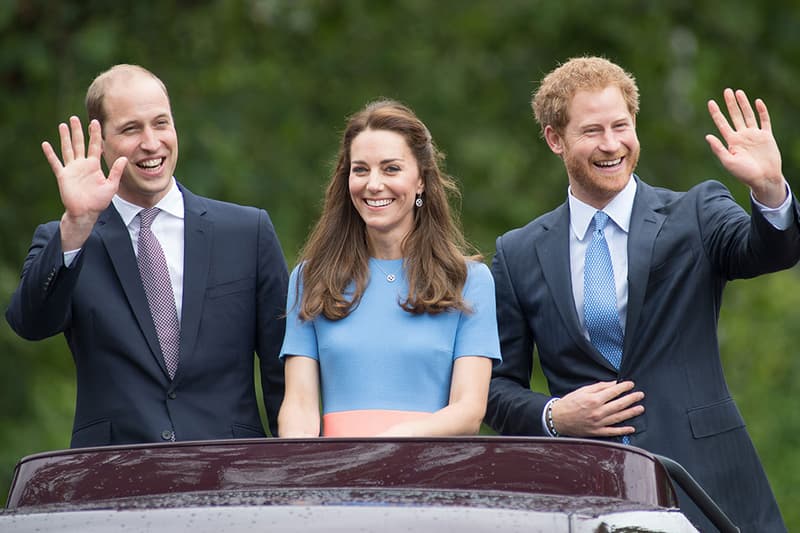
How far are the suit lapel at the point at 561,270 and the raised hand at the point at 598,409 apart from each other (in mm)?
150

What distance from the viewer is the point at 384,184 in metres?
5.06

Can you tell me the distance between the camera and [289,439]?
12.1ft

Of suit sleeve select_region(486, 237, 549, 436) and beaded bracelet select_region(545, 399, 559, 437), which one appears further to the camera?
suit sleeve select_region(486, 237, 549, 436)

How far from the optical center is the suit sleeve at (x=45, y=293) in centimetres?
486

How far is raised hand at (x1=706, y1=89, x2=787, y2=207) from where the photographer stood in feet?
15.9

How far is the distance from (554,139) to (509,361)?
2.32ft

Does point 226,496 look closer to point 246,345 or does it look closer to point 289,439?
point 289,439

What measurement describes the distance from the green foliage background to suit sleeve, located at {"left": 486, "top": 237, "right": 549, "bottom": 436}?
6115mm

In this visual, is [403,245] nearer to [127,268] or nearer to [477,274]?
[477,274]

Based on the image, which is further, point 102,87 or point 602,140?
point 102,87

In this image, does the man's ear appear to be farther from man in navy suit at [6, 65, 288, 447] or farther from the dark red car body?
the dark red car body

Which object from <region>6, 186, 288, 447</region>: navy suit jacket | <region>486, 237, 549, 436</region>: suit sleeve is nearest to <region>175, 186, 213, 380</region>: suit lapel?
<region>6, 186, 288, 447</region>: navy suit jacket

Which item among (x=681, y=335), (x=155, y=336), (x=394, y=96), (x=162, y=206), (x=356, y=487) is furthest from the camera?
(x=394, y=96)

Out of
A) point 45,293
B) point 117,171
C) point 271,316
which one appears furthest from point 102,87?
point 271,316
